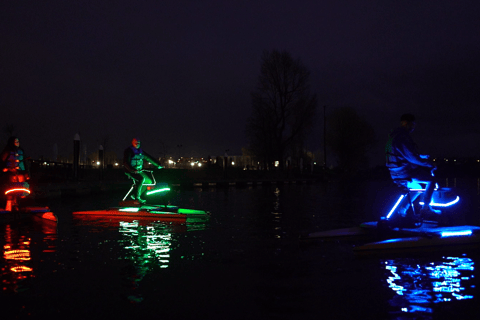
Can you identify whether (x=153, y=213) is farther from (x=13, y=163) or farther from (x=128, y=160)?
(x=13, y=163)

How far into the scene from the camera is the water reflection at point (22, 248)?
18.7 ft

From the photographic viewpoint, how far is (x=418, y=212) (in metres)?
8.48

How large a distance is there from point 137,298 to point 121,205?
916 centimetres

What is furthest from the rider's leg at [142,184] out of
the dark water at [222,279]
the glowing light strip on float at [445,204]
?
the glowing light strip on float at [445,204]

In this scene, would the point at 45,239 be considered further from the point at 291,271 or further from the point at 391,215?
the point at 391,215

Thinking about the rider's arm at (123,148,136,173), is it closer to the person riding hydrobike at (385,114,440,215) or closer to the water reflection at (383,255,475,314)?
the person riding hydrobike at (385,114,440,215)

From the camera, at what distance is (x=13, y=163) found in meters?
11.9

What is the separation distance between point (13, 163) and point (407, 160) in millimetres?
9314

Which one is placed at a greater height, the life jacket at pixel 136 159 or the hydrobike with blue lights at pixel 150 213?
the life jacket at pixel 136 159

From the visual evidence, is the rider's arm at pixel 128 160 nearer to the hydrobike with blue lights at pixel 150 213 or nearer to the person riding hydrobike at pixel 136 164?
the person riding hydrobike at pixel 136 164

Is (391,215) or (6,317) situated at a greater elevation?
(391,215)

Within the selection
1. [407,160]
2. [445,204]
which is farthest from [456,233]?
[407,160]

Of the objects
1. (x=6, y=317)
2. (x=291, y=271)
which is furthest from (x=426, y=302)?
(x=6, y=317)

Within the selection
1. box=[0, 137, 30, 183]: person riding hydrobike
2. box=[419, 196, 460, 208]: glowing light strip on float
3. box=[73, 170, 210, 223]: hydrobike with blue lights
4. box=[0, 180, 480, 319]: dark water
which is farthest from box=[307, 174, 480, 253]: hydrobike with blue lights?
box=[0, 137, 30, 183]: person riding hydrobike
